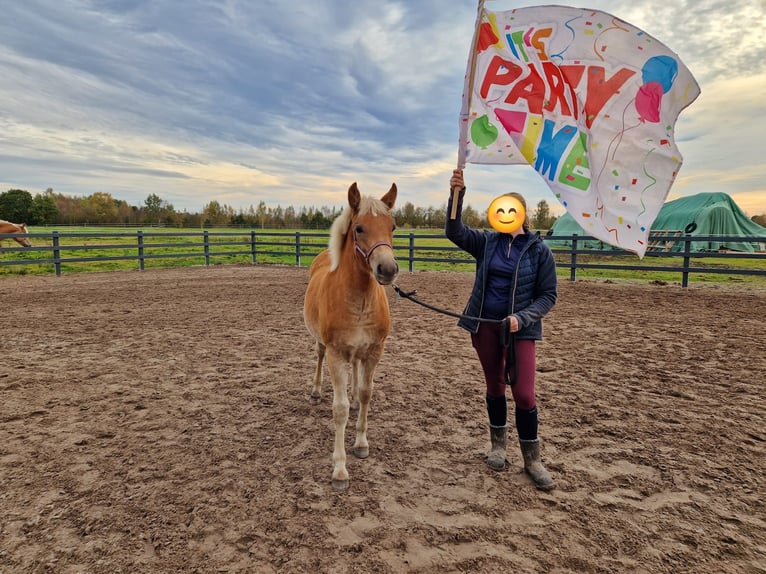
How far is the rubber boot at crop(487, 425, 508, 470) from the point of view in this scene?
285 cm

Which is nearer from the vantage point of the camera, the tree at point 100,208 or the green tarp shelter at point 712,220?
the green tarp shelter at point 712,220

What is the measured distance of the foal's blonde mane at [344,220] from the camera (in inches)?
104

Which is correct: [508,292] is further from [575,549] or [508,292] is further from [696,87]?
[696,87]

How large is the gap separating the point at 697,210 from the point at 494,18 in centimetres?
2527

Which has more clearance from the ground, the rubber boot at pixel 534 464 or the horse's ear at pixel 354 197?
the horse's ear at pixel 354 197

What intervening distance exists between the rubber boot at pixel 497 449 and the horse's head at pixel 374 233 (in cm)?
143

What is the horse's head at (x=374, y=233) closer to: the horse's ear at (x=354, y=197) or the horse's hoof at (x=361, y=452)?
the horse's ear at (x=354, y=197)

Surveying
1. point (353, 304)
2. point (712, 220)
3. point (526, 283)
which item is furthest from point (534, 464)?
point (712, 220)

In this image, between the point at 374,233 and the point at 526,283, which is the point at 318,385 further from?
the point at 526,283

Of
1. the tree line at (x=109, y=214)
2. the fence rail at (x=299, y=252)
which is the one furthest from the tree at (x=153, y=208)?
the fence rail at (x=299, y=252)

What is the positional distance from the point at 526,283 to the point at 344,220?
1338 mm

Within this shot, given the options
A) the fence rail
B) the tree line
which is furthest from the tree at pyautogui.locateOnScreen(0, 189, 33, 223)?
the fence rail

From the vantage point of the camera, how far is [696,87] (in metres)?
2.41

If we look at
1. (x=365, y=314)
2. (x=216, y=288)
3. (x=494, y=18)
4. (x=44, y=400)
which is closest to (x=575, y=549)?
(x=365, y=314)
